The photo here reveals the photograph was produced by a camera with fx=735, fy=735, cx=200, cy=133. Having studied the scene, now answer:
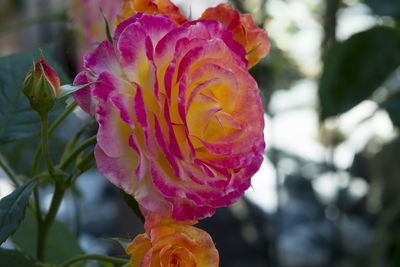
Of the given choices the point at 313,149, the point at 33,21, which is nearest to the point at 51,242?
the point at 33,21

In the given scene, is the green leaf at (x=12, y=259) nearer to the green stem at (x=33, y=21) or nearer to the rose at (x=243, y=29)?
the rose at (x=243, y=29)

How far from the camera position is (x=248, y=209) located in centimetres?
123

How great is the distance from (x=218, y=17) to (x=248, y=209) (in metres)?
0.94

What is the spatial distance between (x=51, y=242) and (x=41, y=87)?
162 millimetres

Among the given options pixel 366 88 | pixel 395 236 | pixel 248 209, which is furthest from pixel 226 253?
pixel 366 88

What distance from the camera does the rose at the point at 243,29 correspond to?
0.31 metres

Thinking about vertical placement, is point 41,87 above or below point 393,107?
above

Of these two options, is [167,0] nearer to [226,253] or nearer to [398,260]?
[398,260]

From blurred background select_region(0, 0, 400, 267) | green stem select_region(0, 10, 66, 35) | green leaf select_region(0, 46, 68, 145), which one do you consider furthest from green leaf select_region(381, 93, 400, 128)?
green leaf select_region(0, 46, 68, 145)

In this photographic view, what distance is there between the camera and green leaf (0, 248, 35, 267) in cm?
31

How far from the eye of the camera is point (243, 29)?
0.31 meters

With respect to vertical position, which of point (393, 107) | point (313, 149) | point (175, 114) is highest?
point (175, 114)

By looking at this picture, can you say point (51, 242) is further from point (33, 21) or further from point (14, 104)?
point (33, 21)

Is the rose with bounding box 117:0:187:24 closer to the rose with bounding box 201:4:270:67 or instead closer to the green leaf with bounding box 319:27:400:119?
the rose with bounding box 201:4:270:67
